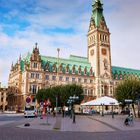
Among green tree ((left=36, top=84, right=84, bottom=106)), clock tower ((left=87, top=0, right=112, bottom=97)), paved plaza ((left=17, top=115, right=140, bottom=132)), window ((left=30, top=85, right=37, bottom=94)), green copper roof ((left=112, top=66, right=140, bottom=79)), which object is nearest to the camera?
paved plaza ((left=17, top=115, right=140, bottom=132))

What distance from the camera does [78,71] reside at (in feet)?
403

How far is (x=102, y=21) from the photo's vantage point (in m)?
133

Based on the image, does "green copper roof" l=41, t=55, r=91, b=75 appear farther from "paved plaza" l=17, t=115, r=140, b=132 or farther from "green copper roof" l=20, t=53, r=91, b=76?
"paved plaza" l=17, t=115, r=140, b=132

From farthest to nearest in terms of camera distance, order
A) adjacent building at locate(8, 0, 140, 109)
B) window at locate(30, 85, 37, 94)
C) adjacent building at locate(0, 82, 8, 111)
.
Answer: adjacent building at locate(0, 82, 8, 111) < adjacent building at locate(8, 0, 140, 109) < window at locate(30, 85, 37, 94)

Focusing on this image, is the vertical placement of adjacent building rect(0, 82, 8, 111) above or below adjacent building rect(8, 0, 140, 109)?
below

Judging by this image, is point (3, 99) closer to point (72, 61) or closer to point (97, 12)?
point (72, 61)

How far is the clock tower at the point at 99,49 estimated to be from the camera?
123675 mm

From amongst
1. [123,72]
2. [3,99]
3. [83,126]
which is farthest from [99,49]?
[83,126]

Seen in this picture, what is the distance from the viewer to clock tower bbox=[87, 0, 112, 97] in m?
124

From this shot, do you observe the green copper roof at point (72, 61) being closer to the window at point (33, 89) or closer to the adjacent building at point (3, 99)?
the window at point (33, 89)

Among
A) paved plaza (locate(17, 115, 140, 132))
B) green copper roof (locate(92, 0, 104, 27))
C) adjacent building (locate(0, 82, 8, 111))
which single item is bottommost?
paved plaza (locate(17, 115, 140, 132))

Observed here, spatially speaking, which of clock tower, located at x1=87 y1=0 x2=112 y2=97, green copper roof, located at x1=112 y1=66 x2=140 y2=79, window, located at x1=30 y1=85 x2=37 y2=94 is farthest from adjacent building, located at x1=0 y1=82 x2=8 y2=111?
green copper roof, located at x1=112 y1=66 x2=140 y2=79

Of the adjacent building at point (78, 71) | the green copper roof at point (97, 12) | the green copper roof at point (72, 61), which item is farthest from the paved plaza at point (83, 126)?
the green copper roof at point (97, 12)

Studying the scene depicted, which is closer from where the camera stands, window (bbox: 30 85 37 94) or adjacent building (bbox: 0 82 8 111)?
window (bbox: 30 85 37 94)
